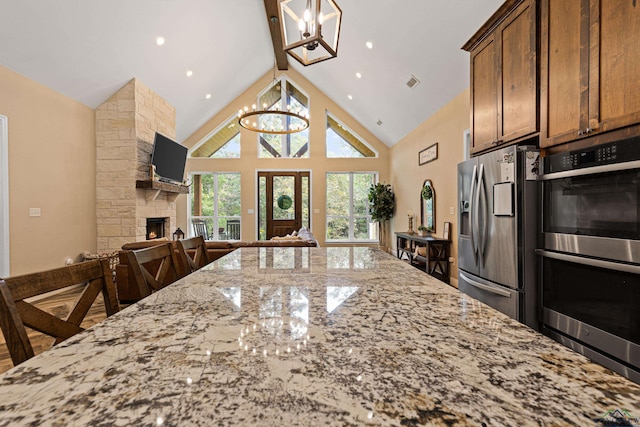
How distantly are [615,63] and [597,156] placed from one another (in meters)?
0.44

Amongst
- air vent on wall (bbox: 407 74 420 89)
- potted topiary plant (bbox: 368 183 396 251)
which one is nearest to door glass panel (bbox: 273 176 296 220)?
potted topiary plant (bbox: 368 183 396 251)

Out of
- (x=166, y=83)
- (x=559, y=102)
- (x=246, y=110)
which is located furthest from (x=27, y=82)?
(x=559, y=102)

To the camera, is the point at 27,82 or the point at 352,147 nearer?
the point at 27,82

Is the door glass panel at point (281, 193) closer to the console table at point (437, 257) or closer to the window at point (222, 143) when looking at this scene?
the window at point (222, 143)

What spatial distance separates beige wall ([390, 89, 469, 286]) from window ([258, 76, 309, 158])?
8.91 ft

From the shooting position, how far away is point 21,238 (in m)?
3.72

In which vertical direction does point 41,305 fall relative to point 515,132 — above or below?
below

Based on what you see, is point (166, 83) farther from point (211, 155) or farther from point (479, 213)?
point (479, 213)

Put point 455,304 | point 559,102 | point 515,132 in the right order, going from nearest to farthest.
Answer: point 455,304
point 559,102
point 515,132

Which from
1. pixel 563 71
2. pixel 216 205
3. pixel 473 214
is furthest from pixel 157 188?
pixel 563 71

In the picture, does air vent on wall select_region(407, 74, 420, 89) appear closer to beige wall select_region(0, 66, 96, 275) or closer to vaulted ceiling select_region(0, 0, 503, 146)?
vaulted ceiling select_region(0, 0, 503, 146)

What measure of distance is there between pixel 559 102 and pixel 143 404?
7.68 feet

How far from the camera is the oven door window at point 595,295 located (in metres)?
1.32

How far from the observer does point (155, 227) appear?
5.63 m
